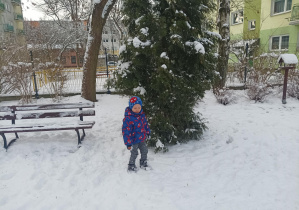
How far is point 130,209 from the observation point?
274cm

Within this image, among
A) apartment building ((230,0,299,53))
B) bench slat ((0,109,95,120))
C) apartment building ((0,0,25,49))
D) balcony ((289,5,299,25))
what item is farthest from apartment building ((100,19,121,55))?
balcony ((289,5,299,25))

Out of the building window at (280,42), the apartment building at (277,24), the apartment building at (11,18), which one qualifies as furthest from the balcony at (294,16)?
the apartment building at (11,18)

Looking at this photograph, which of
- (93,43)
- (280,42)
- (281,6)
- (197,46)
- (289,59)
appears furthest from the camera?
(280,42)

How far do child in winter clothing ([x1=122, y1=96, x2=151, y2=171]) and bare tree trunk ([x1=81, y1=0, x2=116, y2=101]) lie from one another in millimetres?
5228

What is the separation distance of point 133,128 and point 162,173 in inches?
33.9

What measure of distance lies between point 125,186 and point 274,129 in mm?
3695

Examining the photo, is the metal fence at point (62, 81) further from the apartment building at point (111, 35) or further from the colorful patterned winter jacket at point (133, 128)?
the apartment building at point (111, 35)

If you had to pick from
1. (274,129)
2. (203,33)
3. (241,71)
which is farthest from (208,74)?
(241,71)

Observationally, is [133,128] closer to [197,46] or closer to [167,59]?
[167,59]

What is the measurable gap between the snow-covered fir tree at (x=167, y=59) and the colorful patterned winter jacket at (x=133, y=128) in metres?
0.66

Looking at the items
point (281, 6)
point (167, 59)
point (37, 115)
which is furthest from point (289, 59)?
point (281, 6)

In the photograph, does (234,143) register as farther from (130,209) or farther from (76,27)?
(76,27)

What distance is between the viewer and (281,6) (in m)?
18.7

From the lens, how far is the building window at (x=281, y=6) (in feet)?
59.0
